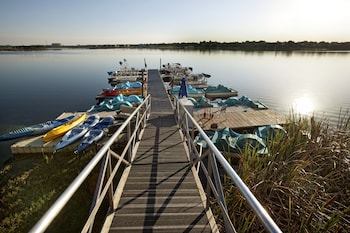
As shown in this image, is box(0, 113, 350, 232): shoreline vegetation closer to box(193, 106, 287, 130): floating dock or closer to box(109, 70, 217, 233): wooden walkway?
box(109, 70, 217, 233): wooden walkway

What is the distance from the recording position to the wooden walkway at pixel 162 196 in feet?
11.1

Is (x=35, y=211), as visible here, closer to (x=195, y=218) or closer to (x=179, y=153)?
(x=179, y=153)

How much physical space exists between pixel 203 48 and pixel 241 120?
143561mm

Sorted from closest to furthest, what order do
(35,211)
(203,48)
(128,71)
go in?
1. (35,211)
2. (128,71)
3. (203,48)

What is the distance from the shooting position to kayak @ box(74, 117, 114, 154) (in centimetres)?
1019

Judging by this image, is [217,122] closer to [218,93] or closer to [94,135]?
[94,135]

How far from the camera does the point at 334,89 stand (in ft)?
104

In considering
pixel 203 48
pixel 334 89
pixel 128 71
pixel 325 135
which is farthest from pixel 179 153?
pixel 203 48

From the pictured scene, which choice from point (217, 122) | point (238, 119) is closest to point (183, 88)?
point (217, 122)

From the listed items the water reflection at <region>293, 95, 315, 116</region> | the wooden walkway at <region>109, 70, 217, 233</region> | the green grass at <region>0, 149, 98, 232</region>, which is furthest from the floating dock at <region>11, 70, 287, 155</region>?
the water reflection at <region>293, 95, 315, 116</region>

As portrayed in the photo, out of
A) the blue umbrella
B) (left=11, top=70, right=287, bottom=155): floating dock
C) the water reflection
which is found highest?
the blue umbrella

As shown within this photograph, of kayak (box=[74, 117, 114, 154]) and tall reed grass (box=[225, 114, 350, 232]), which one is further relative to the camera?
kayak (box=[74, 117, 114, 154])

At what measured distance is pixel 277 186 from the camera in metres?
4.10

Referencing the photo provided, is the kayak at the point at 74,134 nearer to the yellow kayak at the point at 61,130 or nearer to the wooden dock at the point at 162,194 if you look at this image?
the yellow kayak at the point at 61,130
